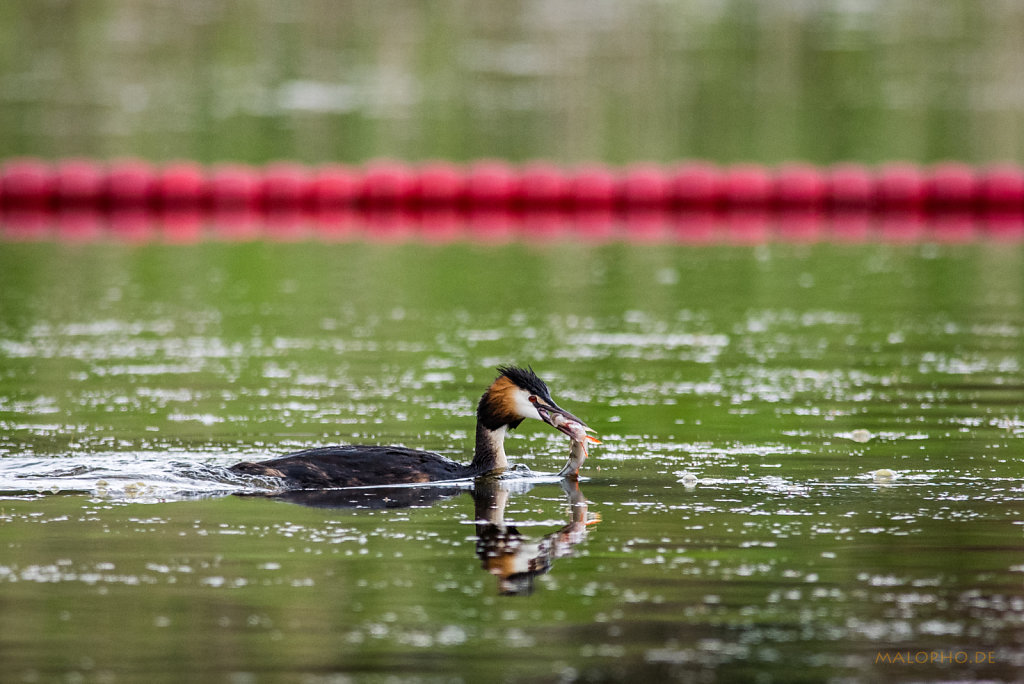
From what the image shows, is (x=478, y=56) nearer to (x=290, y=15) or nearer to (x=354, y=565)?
(x=290, y=15)

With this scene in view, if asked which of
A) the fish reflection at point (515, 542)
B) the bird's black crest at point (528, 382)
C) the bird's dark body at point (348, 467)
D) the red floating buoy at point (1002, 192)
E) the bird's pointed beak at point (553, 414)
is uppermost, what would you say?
the red floating buoy at point (1002, 192)

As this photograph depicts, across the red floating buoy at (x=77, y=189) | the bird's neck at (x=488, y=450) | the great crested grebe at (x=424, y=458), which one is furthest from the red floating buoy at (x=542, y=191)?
the bird's neck at (x=488, y=450)

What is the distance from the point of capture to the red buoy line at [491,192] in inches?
894

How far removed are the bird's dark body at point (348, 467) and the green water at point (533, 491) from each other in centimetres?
29

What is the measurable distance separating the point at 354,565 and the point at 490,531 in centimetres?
78

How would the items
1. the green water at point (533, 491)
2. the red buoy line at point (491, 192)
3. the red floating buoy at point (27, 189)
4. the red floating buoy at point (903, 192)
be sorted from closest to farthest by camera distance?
the green water at point (533, 491)
the red floating buoy at point (903, 192)
the red buoy line at point (491, 192)
the red floating buoy at point (27, 189)

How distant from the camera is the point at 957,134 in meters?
32.3

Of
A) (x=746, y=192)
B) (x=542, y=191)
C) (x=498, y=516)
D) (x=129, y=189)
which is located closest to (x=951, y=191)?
(x=746, y=192)

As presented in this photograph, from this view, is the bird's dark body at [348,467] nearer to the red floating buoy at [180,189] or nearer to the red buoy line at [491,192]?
the red buoy line at [491,192]

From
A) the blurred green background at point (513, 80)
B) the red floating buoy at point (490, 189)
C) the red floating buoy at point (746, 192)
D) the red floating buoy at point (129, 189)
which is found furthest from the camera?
A: the blurred green background at point (513, 80)

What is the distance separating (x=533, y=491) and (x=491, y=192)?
15.6 metres

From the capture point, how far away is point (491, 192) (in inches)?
915

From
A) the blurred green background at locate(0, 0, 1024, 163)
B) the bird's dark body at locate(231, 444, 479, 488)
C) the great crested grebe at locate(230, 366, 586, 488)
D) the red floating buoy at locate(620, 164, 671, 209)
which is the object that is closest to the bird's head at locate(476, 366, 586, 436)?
the great crested grebe at locate(230, 366, 586, 488)

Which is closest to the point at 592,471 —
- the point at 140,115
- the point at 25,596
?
the point at 25,596
